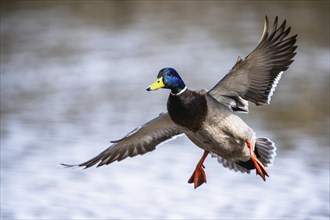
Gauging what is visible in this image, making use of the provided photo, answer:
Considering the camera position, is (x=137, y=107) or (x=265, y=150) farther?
(x=137, y=107)

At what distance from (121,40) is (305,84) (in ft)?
14.8

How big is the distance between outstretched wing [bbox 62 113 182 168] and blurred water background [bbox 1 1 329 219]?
1874 millimetres

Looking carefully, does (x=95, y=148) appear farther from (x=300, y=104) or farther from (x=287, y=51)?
(x=287, y=51)

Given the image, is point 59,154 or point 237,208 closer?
point 237,208

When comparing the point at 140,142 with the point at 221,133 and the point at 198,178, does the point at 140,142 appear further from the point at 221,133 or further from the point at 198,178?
the point at 221,133

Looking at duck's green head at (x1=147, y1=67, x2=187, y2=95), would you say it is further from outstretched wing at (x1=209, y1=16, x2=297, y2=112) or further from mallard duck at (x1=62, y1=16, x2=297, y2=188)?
outstretched wing at (x1=209, y1=16, x2=297, y2=112)

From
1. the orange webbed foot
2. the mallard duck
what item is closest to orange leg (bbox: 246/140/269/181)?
the mallard duck

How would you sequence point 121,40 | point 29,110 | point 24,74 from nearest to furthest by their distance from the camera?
point 29,110
point 24,74
point 121,40

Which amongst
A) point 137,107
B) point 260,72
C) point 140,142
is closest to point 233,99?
point 260,72

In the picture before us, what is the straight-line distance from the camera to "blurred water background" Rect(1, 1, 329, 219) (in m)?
10.7

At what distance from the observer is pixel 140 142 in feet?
28.1

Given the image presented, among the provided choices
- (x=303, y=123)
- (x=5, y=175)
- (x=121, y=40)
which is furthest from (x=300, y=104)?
(x=121, y=40)

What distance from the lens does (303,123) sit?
1272 centimetres

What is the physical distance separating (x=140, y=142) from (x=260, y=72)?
1.32 m
